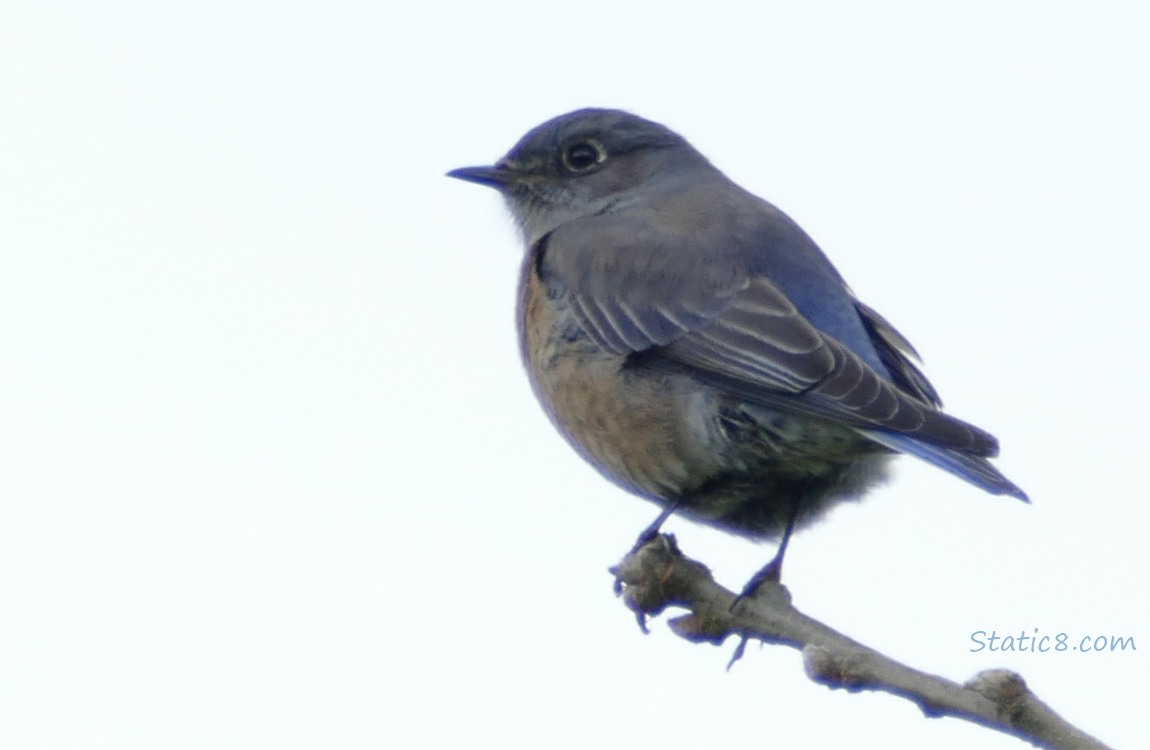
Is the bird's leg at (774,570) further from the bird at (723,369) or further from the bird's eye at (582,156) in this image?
the bird's eye at (582,156)

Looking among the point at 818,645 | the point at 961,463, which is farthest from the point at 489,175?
the point at 818,645

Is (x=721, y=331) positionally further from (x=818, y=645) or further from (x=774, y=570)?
(x=818, y=645)

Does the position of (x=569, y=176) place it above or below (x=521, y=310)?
above

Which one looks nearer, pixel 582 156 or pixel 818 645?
pixel 818 645

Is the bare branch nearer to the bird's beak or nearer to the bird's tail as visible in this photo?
the bird's tail

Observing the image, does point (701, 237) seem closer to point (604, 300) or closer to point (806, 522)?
point (604, 300)

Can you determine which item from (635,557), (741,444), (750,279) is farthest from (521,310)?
(635,557)
